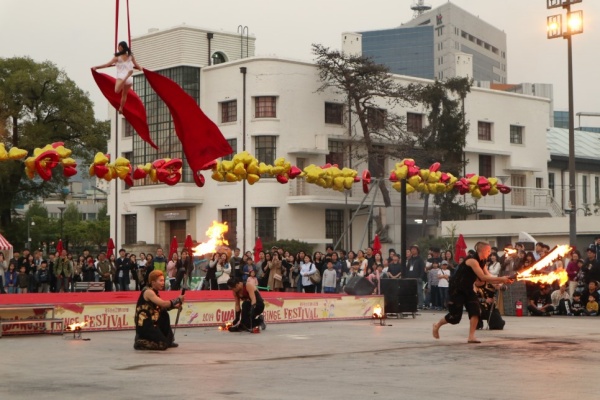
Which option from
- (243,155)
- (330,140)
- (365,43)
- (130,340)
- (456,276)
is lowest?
(130,340)

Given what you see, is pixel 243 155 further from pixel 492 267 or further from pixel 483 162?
pixel 483 162

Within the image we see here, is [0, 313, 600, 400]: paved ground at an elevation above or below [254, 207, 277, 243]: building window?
below

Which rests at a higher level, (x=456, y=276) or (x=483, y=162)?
(x=483, y=162)

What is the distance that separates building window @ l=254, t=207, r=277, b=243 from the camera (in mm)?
49650

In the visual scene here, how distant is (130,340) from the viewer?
58.5ft

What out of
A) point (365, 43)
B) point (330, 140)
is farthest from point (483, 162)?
point (365, 43)

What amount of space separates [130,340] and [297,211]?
106ft

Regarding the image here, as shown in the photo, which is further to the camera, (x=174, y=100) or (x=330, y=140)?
(x=330, y=140)

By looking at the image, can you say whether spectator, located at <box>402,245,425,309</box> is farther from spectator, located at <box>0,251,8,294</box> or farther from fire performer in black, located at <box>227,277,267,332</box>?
spectator, located at <box>0,251,8,294</box>

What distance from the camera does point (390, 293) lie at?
23562 millimetres

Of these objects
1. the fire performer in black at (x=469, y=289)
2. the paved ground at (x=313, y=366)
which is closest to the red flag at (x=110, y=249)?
the paved ground at (x=313, y=366)

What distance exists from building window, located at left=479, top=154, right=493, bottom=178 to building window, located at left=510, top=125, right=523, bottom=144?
201cm

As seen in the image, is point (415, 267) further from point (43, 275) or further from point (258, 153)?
point (258, 153)

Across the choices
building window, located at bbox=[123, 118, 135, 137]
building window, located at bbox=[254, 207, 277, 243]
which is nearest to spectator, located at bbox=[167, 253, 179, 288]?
building window, located at bbox=[254, 207, 277, 243]
